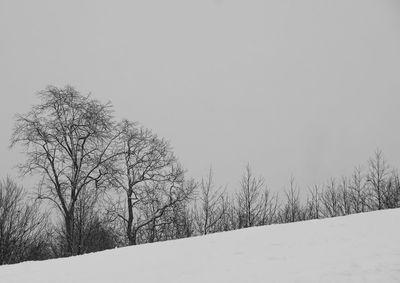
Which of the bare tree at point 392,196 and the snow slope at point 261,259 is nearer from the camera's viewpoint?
the snow slope at point 261,259

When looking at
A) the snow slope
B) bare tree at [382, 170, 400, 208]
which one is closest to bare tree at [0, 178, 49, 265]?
the snow slope

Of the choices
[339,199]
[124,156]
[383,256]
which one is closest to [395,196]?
[339,199]

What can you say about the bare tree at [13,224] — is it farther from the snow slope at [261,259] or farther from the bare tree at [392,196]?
the bare tree at [392,196]

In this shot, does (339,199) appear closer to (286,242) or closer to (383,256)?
(286,242)

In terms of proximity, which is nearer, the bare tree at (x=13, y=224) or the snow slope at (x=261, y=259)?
the snow slope at (x=261, y=259)

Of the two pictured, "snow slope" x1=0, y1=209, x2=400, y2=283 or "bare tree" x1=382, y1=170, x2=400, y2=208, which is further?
"bare tree" x1=382, y1=170, x2=400, y2=208

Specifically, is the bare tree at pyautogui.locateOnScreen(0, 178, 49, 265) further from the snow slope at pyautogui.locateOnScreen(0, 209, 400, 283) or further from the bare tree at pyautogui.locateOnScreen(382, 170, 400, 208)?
the bare tree at pyautogui.locateOnScreen(382, 170, 400, 208)

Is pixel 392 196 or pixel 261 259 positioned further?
pixel 392 196

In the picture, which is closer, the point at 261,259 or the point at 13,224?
the point at 261,259

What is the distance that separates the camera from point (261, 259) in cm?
900

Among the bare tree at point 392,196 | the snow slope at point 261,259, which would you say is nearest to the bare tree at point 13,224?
the snow slope at point 261,259

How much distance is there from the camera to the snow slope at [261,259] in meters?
7.31

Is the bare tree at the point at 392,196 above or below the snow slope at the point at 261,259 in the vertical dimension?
above

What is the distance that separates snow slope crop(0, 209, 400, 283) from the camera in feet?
24.0
